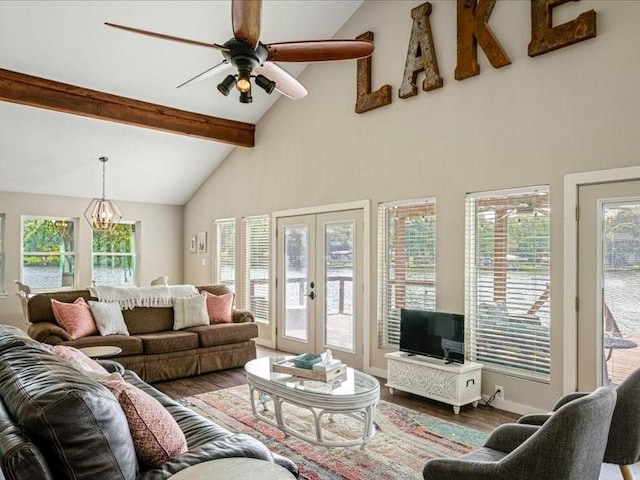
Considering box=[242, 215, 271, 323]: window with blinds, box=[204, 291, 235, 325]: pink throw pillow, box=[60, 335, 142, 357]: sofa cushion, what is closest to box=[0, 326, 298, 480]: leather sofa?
box=[60, 335, 142, 357]: sofa cushion

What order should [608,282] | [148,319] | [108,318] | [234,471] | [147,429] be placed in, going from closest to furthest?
1. [234,471]
2. [147,429]
3. [608,282]
4. [108,318]
5. [148,319]

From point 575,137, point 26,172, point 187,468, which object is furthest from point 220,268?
point 187,468

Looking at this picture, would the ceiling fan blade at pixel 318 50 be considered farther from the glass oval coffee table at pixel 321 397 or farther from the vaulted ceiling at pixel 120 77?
the glass oval coffee table at pixel 321 397

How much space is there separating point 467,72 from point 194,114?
3708 mm

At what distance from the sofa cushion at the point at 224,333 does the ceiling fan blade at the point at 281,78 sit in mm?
2761

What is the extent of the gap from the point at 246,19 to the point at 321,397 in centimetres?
227

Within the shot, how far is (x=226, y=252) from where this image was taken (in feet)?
24.9

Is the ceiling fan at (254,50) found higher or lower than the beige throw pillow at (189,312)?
higher

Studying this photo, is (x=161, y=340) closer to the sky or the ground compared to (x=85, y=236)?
closer to the ground

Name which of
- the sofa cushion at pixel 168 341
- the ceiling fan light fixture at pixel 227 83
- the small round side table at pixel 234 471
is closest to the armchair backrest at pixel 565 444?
the small round side table at pixel 234 471

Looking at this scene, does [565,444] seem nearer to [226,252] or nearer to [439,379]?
[439,379]

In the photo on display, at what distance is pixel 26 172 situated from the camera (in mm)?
6551

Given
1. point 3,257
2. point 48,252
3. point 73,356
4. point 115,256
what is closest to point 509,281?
point 73,356

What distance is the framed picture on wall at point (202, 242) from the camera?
8.03 metres
